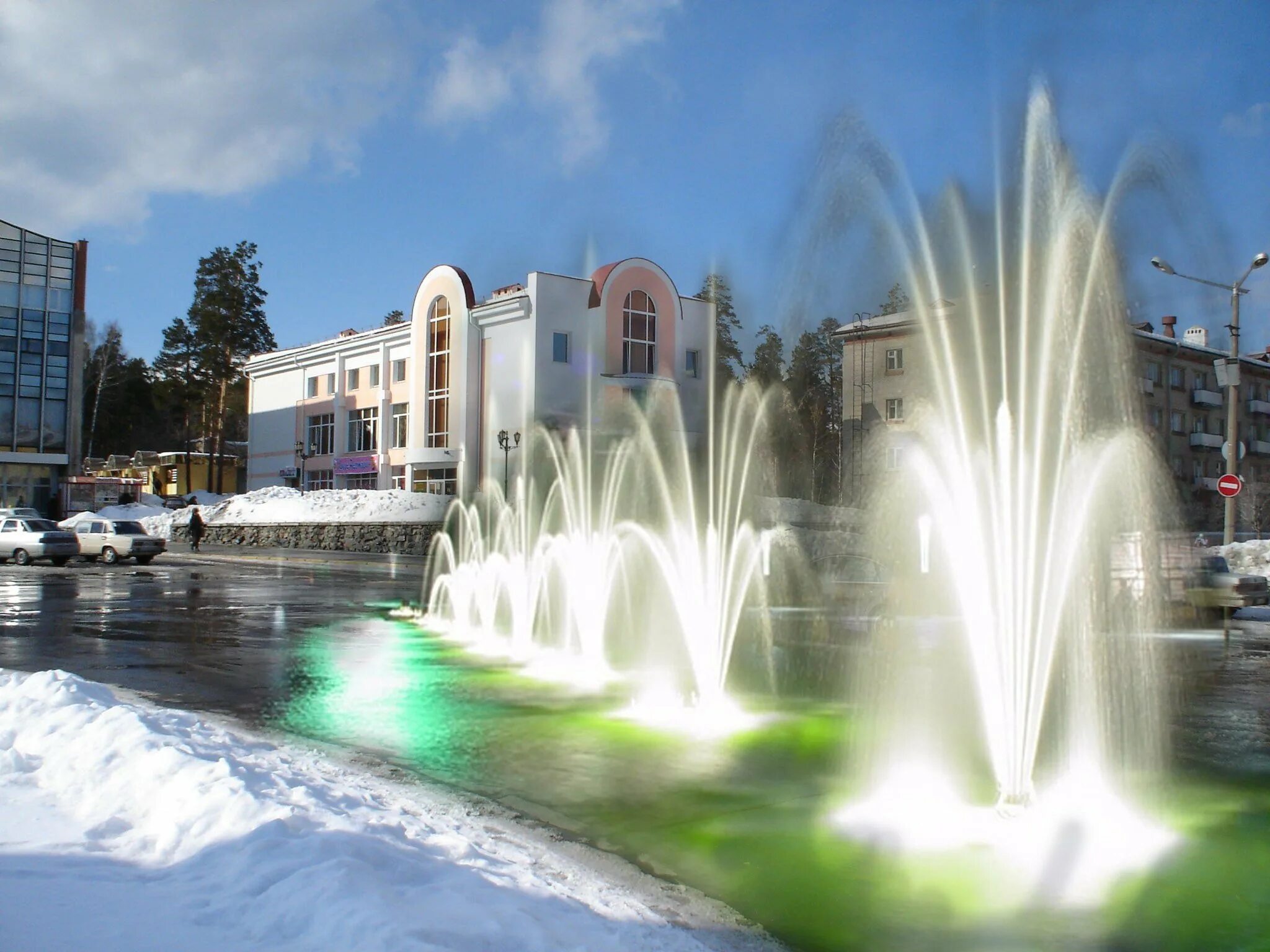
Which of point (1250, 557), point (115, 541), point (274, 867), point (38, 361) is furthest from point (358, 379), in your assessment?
point (274, 867)

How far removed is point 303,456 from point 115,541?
2249 centimetres

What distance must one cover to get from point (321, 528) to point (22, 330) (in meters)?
23.9

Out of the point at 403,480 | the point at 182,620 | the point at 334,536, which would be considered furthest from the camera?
the point at 403,480

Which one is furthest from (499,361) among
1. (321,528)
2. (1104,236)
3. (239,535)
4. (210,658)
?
(1104,236)

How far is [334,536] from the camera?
47188 millimetres

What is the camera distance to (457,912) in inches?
168

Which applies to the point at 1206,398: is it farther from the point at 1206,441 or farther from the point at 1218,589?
the point at 1218,589

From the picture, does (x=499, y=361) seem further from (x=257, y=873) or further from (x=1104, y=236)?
(x=257, y=873)

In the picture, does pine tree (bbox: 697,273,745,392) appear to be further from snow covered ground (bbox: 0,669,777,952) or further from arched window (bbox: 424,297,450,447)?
snow covered ground (bbox: 0,669,777,952)

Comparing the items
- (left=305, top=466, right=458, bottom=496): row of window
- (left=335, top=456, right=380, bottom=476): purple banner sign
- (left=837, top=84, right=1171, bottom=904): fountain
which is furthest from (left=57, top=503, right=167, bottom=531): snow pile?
(left=837, top=84, right=1171, bottom=904): fountain

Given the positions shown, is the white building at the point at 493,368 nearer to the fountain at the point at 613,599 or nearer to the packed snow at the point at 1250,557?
the fountain at the point at 613,599

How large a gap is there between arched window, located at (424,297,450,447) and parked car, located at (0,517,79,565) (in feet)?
67.9

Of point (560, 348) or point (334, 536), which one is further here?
point (560, 348)

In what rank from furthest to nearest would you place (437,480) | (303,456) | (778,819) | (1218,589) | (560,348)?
(303,456) < (437,480) < (560,348) < (1218,589) < (778,819)
